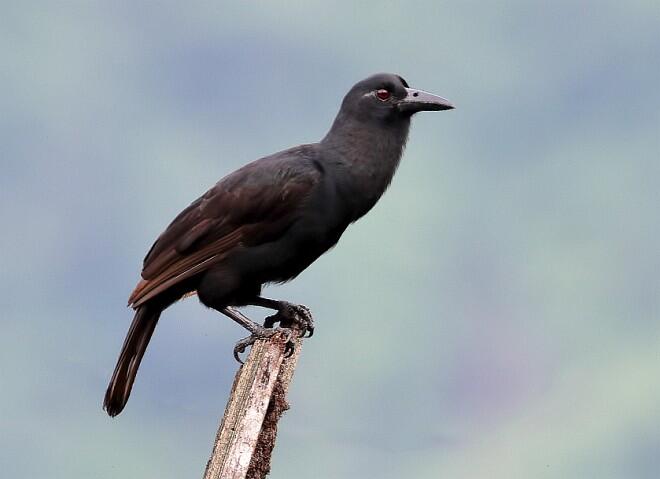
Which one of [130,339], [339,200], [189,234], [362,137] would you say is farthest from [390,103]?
[130,339]

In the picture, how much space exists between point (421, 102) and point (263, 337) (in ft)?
7.19

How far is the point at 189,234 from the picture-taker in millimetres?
7750

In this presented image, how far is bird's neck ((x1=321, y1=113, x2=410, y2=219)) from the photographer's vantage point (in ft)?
25.4

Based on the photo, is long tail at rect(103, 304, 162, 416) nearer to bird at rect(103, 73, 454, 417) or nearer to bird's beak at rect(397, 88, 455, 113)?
bird at rect(103, 73, 454, 417)

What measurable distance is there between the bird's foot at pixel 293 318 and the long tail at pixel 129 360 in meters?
0.85

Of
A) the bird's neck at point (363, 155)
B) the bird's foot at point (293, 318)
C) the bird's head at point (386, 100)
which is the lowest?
the bird's foot at point (293, 318)

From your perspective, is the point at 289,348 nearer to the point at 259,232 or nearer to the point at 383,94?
A: the point at 259,232

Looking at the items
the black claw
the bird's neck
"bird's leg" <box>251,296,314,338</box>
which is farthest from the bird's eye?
the black claw

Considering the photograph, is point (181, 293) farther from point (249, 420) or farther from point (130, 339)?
point (249, 420)

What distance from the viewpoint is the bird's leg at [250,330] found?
7.01 m

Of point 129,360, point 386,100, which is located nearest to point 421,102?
point 386,100

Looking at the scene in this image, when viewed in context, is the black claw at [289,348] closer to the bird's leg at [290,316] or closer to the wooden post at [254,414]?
the wooden post at [254,414]

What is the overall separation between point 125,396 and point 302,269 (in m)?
1.51

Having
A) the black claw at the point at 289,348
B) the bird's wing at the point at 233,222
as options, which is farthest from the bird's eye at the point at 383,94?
the black claw at the point at 289,348
